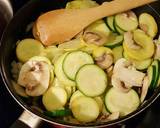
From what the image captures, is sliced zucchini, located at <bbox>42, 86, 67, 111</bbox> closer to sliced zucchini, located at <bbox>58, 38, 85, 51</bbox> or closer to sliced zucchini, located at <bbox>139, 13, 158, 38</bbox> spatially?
sliced zucchini, located at <bbox>58, 38, 85, 51</bbox>

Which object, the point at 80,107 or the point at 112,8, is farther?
the point at 112,8

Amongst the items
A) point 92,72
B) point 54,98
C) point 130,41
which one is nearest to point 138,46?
point 130,41

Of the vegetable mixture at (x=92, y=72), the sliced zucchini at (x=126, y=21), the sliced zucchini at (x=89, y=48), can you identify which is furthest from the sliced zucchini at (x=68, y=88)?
the sliced zucchini at (x=126, y=21)

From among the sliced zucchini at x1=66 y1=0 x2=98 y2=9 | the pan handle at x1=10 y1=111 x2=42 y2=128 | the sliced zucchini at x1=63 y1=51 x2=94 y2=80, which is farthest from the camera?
the sliced zucchini at x1=66 y1=0 x2=98 y2=9

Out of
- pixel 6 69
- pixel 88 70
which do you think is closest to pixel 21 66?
pixel 6 69

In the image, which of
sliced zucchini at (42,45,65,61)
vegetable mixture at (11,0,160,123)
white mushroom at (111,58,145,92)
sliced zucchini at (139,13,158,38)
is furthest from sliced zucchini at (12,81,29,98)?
sliced zucchini at (139,13,158,38)

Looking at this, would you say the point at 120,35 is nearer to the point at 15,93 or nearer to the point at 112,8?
the point at 112,8

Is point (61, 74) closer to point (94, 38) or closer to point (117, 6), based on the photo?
point (94, 38)

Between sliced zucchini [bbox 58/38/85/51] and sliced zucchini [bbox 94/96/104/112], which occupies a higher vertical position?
sliced zucchini [bbox 58/38/85/51]
